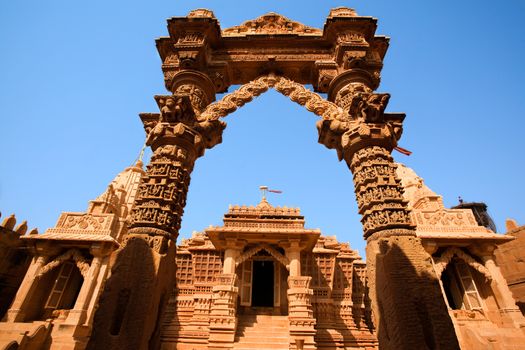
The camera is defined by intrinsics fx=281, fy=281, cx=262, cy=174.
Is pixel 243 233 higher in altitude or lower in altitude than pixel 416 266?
higher

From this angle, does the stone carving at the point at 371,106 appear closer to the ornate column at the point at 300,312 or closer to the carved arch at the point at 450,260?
the ornate column at the point at 300,312

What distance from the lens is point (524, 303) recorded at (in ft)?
45.9

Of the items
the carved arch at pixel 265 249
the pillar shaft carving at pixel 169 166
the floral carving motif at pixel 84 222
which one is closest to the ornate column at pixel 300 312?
the carved arch at pixel 265 249

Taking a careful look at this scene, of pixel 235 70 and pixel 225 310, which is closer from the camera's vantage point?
pixel 235 70

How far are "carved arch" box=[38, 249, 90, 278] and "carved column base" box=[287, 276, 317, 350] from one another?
10245 millimetres

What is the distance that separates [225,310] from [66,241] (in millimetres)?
9152

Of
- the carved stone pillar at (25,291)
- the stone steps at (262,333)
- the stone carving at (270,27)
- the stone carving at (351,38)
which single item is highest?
the stone carving at (270,27)

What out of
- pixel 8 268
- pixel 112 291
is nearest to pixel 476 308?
pixel 112 291

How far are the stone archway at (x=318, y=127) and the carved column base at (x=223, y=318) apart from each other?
25.4ft

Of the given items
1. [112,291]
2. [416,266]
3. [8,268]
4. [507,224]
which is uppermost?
[507,224]

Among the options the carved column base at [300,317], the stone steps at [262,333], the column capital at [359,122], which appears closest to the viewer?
the column capital at [359,122]

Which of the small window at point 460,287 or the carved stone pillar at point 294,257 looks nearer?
the carved stone pillar at point 294,257

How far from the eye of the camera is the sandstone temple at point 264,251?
154 inches

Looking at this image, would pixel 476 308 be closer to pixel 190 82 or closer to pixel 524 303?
pixel 524 303
